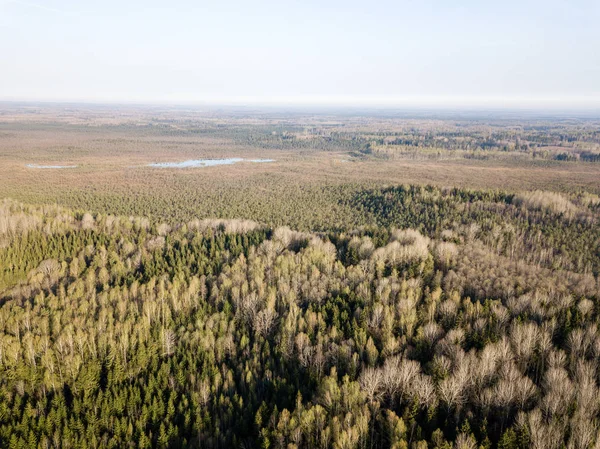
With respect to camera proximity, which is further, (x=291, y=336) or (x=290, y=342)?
(x=291, y=336)

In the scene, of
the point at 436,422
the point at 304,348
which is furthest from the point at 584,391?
the point at 304,348

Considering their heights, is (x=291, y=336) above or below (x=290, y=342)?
above

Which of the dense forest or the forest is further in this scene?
the forest

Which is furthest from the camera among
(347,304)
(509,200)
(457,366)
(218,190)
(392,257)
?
(218,190)

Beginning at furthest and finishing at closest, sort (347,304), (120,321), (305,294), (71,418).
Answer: (305,294), (347,304), (120,321), (71,418)

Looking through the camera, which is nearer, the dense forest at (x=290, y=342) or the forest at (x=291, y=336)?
the dense forest at (x=290, y=342)

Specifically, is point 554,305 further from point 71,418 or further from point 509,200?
point 509,200

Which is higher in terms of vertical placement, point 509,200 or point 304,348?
point 509,200

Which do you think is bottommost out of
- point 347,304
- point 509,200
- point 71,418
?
point 71,418
